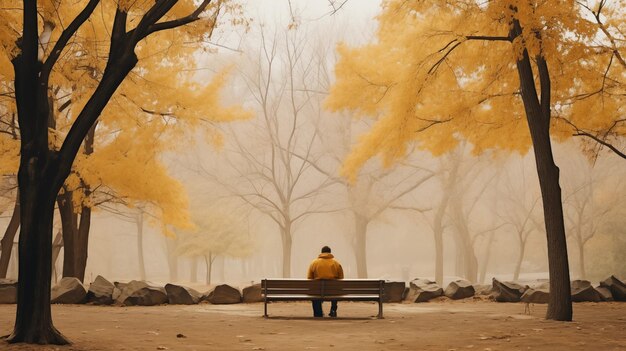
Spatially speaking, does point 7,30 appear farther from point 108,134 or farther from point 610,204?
point 610,204

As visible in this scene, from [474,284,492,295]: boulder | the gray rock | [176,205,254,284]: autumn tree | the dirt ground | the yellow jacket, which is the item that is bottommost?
the dirt ground

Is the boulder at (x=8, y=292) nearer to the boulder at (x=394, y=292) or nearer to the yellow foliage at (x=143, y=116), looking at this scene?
the yellow foliage at (x=143, y=116)

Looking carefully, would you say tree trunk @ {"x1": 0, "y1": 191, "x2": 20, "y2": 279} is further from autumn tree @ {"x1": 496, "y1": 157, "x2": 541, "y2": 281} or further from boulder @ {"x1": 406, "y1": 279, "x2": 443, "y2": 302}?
autumn tree @ {"x1": 496, "y1": 157, "x2": 541, "y2": 281}

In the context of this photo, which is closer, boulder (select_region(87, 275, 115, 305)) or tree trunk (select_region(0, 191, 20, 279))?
boulder (select_region(87, 275, 115, 305))

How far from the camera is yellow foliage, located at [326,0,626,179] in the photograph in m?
12.1

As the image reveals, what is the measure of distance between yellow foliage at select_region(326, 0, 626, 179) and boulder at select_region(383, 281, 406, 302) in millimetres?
3901

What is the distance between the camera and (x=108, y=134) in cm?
1973

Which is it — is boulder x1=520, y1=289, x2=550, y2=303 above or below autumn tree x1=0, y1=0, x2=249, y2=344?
below

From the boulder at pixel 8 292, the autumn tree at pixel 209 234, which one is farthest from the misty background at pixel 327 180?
the boulder at pixel 8 292

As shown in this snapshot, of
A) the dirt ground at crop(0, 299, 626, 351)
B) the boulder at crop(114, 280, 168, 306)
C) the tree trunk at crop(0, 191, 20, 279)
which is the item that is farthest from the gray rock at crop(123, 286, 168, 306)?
the tree trunk at crop(0, 191, 20, 279)

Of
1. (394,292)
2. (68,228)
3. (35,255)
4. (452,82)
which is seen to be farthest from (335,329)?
(68,228)

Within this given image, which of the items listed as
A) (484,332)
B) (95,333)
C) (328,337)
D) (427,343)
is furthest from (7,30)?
(484,332)

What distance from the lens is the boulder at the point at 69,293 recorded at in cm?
1506

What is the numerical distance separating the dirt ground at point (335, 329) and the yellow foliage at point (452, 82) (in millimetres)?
3773
